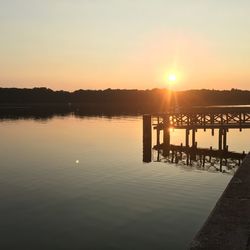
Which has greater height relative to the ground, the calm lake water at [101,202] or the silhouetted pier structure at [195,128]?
the silhouetted pier structure at [195,128]

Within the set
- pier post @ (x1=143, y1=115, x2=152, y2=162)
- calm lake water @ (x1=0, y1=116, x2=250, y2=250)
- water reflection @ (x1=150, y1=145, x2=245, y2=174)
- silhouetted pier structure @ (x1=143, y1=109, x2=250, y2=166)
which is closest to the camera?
calm lake water @ (x1=0, y1=116, x2=250, y2=250)

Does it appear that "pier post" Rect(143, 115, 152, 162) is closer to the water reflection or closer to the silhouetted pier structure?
the silhouetted pier structure

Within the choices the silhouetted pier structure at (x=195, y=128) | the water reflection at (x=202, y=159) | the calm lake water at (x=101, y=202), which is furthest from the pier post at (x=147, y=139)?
the calm lake water at (x=101, y=202)

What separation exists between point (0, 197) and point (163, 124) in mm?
24105

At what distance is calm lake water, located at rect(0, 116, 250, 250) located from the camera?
1500 centimetres

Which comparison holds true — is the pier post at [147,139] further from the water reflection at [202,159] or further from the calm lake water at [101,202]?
the calm lake water at [101,202]

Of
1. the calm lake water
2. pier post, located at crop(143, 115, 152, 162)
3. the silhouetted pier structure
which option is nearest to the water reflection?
the silhouetted pier structure

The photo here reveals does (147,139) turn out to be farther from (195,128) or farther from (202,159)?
(202,159)

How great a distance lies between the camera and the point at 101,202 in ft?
66.1

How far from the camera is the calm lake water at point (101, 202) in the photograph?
591 inches

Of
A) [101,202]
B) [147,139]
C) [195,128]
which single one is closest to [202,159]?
[147,139]

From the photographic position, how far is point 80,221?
17047 millimetres

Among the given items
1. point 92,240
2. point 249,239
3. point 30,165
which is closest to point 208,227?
point 249,239

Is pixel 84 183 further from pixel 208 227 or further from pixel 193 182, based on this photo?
pixel 208 227
